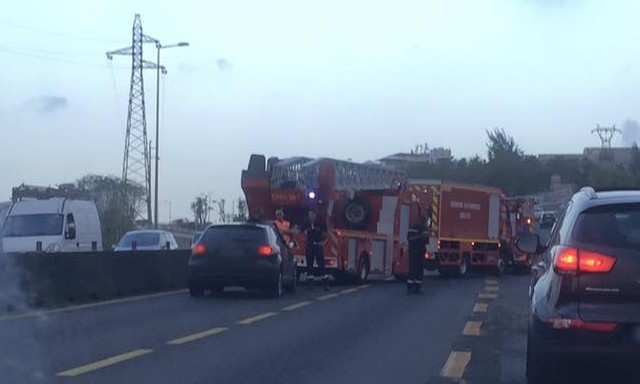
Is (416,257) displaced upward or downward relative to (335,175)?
downward

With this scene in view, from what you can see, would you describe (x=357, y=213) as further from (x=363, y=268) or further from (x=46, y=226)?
(x=46, y=226)

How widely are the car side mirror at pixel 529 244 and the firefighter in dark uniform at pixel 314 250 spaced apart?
16.6 meters

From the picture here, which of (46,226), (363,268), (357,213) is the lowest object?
(363,268)

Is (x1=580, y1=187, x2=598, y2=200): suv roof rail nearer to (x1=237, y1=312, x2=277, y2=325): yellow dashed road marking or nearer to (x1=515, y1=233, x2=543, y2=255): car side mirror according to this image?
(x1=515, y1=233, x2=543, y2=255): car side mirror

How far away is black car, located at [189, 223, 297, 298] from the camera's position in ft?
82.1

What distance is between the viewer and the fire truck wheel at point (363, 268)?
3341 centimetres

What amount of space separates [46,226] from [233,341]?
21.4 metres

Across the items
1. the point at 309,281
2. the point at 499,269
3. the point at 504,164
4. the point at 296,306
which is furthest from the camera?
the point at 504,164

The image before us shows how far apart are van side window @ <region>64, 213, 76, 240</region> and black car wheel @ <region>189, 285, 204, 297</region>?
36.9 feet

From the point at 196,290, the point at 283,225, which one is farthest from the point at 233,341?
the point at 283,225

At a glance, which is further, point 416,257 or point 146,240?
point 146,240

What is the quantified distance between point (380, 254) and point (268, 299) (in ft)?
34.6

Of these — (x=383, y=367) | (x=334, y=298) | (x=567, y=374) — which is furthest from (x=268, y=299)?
(x=567, y=374)

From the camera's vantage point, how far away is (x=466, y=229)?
135 ft
